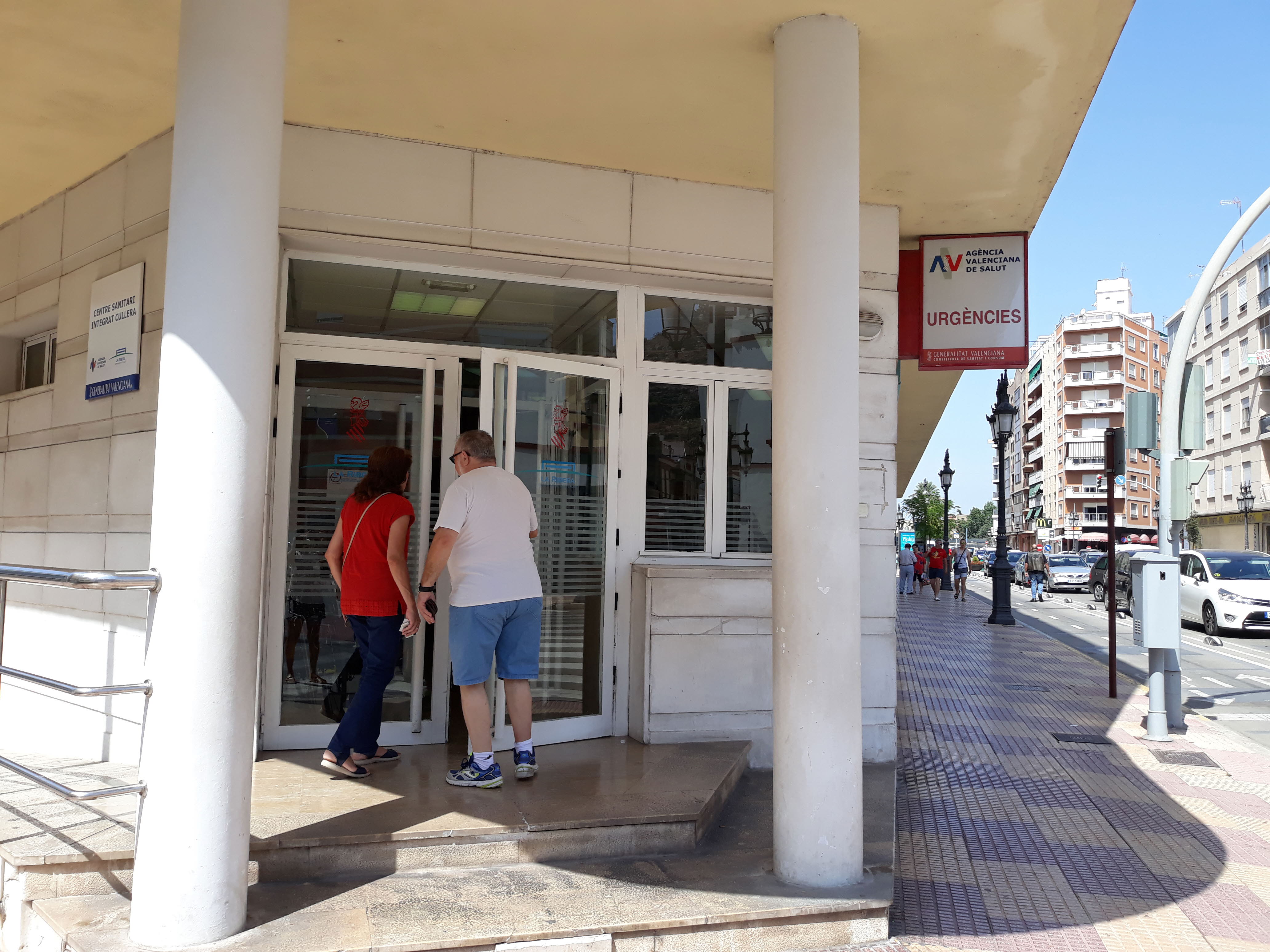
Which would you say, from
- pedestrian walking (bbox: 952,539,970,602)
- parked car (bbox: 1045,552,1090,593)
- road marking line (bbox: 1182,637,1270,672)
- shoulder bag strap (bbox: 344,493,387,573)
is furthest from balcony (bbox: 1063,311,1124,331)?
shoulder bag strap (bbox: 344,493,387,573)

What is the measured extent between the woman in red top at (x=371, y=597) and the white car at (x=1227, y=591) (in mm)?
16054

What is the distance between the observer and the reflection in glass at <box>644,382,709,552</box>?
623 cm

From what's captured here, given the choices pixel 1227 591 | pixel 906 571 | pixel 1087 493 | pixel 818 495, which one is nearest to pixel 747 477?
pixel 818 495

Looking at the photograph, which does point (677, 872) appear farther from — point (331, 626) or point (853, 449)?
point (331, 626)

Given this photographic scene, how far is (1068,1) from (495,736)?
4713mm

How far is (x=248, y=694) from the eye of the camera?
336 centimetres

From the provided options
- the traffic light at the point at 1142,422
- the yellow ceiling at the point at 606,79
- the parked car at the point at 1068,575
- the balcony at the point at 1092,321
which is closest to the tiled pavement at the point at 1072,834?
the traffic light at the point at 1142,422

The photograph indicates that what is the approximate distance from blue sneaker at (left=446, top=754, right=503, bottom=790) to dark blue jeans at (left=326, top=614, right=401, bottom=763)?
531 mm

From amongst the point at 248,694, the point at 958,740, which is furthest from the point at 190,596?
the point at 958,740

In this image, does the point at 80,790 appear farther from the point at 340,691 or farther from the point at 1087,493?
the point at 1087,493

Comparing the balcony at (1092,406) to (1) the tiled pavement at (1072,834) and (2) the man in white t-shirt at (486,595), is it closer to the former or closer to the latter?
(1) the tiled pavement at (1072,834)

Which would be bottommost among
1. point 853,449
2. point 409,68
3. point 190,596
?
point 190,596

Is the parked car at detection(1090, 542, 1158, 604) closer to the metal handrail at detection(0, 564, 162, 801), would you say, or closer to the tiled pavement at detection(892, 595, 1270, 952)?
the tiled pavement at detection(892, 595, 1270, 952)

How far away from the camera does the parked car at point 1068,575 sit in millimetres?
34094
